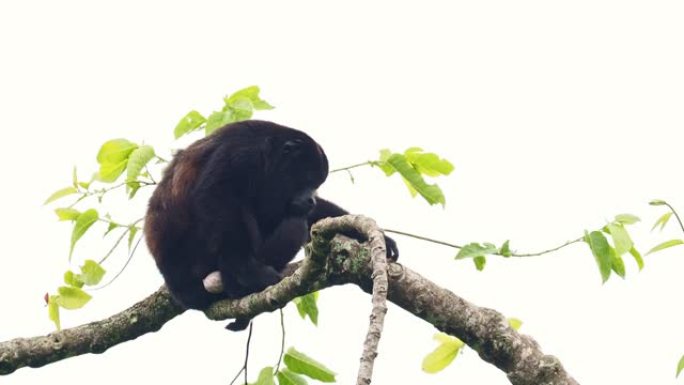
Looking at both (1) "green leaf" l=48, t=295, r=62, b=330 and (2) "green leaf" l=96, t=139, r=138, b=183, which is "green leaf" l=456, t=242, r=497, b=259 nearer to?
(2) "green leaf" l=96, t=139, r=138, b=183

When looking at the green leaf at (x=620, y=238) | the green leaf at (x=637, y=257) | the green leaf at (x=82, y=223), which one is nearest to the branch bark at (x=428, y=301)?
the green leaf at (x=620, y=238)

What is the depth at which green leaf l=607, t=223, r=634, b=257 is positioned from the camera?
13.3 feet

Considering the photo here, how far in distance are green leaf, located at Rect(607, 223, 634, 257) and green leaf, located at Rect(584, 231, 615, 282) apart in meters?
0.05

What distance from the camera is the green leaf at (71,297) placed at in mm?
5293

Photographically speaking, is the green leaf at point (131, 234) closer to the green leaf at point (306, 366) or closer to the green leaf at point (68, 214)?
the green leaf at point (68, 214)

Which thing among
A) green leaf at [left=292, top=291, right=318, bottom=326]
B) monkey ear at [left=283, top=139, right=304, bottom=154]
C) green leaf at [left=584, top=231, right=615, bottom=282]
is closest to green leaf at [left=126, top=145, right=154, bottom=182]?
Answer: green leaf at [left=292, top=291, right=318, bottom=326]

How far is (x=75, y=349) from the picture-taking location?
5.09 metres

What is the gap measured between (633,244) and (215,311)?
7.17ft

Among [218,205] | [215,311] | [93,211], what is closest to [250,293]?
[215,311]

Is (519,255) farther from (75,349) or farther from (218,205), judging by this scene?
(75,349)

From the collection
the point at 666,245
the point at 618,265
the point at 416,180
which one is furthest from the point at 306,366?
the point at 666,245

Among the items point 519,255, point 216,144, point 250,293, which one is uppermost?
point 216,144

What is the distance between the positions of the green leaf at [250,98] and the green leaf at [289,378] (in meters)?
1.55

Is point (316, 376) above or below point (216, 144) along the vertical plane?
below
